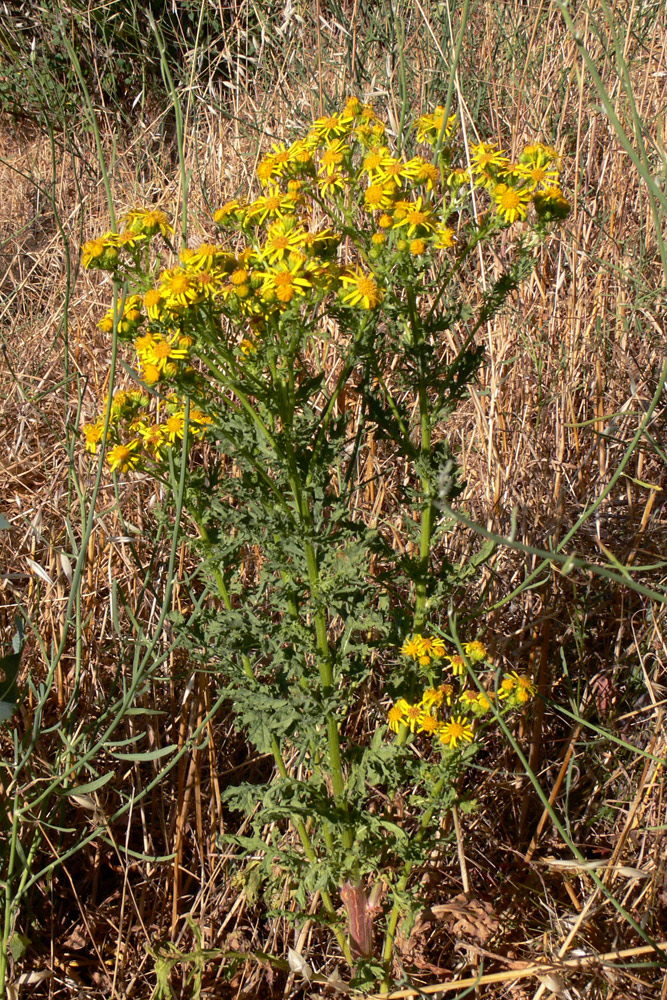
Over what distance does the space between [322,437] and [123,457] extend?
39 cm

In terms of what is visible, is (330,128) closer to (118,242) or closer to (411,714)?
(118,242)

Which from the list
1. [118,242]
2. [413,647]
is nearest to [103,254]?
[118,242]

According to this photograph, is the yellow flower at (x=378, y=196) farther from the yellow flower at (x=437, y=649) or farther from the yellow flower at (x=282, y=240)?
the yellow flower at (x=437, y=649)

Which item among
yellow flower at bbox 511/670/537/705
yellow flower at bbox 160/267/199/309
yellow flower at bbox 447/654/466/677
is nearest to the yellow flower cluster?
yellow flower at bbox 160/267/199/309

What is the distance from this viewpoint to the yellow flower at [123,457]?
1.59 m

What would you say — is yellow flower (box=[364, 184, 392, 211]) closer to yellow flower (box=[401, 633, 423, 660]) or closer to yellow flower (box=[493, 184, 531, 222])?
yellow flower (box=[493, 184, 531, 222])

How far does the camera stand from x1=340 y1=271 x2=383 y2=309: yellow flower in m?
1.40

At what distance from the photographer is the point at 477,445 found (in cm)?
242

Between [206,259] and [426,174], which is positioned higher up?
[426,174]

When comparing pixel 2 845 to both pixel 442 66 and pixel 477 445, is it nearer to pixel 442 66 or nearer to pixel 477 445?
pixel 477 445

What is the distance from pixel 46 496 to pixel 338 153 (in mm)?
1392

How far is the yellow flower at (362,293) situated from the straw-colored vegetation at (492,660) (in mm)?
398

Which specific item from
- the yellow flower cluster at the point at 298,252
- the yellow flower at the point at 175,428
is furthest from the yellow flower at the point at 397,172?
the yellow flower at the point at 175,428

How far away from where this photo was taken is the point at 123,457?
62.6 inches
